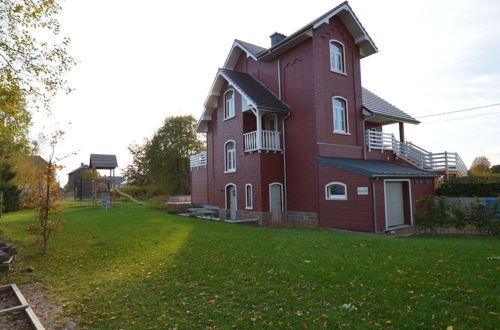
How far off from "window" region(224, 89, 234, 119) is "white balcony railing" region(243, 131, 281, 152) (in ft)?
8.50

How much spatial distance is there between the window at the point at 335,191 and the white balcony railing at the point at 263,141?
3608 mm

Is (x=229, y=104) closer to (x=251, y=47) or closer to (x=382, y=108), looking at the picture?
(x=251, y=47)

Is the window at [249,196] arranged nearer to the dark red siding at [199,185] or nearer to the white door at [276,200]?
the white door at [276,200]

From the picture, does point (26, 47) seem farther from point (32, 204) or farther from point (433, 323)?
point (433, 323)

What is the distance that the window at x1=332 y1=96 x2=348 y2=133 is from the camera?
15.5 m

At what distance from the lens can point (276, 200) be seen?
15695 mm

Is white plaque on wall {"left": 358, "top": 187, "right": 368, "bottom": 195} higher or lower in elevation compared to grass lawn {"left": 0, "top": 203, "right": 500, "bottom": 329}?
higher

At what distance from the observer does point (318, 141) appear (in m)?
14.4

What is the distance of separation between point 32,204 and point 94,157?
2215cm

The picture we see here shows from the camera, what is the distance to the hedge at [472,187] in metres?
14.7

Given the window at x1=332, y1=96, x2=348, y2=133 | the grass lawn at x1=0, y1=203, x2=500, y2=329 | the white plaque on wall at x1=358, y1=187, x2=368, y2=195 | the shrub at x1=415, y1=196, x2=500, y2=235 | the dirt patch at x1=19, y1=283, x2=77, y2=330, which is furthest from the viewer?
the window at x1=332, y1=96, x2=348, y2=133

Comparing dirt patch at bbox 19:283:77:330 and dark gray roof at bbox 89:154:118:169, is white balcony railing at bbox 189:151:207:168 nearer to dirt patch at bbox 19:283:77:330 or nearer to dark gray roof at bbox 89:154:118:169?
dark gray roof at bbox 89:154:118:169

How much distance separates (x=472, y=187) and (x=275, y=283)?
1468 centimetres

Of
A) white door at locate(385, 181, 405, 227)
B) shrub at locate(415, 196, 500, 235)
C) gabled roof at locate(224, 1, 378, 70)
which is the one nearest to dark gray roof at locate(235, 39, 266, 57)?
gabled roof at locate(224, 1, 378, 70)
